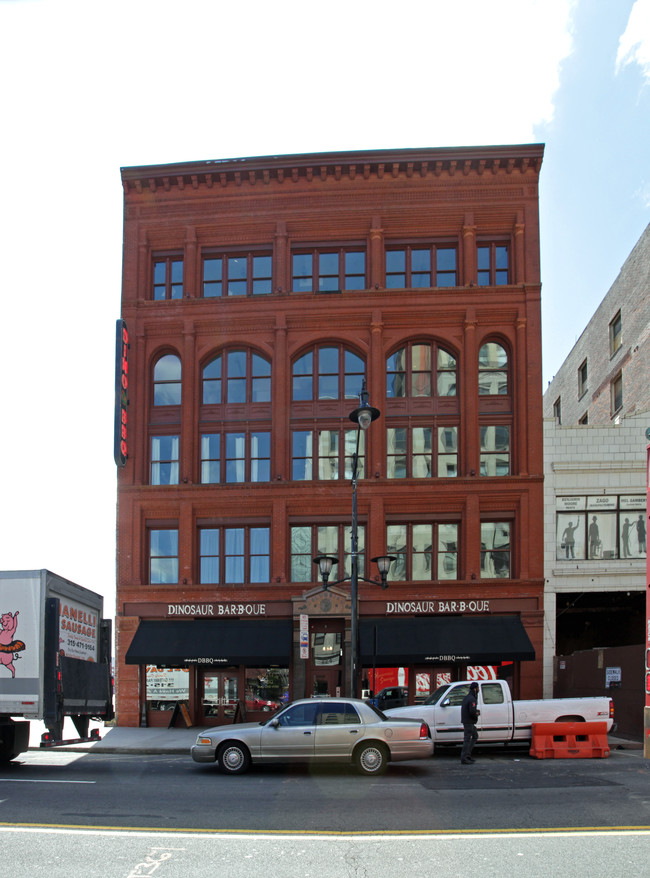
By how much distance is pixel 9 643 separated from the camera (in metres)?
14.4

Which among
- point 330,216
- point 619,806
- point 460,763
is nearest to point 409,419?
point 330,216

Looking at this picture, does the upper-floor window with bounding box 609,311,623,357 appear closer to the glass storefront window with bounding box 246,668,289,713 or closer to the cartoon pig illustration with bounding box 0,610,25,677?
the glass storefront window with bounding box 246,668,289,713

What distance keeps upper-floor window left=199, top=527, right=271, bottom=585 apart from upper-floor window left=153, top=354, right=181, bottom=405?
5.12 meters

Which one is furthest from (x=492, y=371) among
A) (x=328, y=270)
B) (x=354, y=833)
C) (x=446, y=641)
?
(x=354, y=833)

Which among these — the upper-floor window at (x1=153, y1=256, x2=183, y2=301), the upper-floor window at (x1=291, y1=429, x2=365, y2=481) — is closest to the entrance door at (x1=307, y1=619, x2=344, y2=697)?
the upper-floor window at (x1=291, y1=429, x2=365, y2=481)

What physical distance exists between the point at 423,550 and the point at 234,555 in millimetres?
6660

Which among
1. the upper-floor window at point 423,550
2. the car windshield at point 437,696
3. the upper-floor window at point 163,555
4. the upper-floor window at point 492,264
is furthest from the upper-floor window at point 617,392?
the car windshield at point 437,696

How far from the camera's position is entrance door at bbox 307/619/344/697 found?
2822cm

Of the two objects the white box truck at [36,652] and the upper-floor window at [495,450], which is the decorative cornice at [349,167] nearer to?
the upper-floor window at [495,450]

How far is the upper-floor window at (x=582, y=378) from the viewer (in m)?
47.2

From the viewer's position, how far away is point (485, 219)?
30484mm

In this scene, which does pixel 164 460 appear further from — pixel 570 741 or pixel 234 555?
pixel 570 741

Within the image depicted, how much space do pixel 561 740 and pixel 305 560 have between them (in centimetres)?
1250

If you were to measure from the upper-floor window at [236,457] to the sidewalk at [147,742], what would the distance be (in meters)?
8.62
